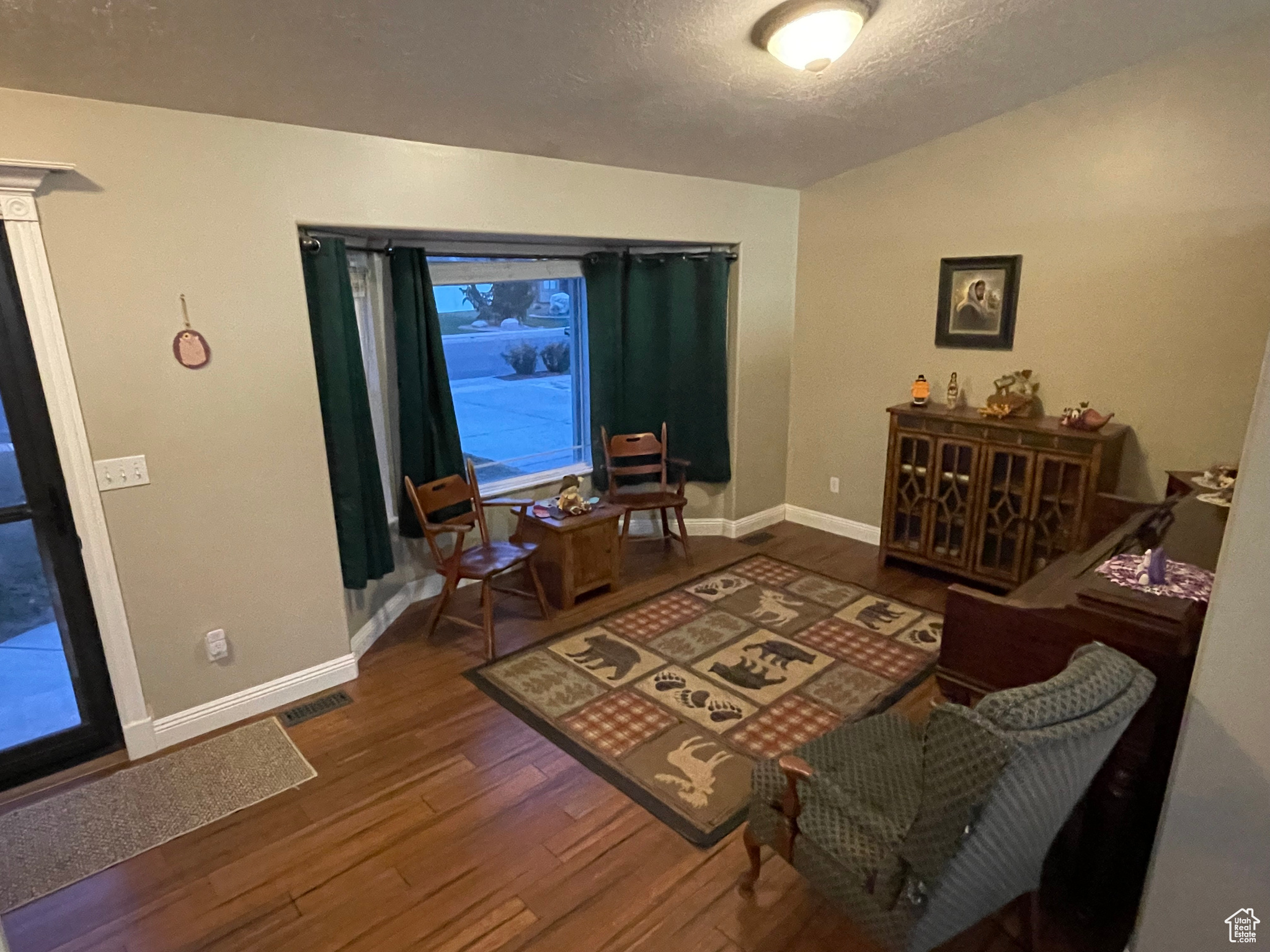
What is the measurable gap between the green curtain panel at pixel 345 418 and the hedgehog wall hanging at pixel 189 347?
16.7 inches

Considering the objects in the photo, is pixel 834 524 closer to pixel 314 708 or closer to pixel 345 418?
pixel 345 418

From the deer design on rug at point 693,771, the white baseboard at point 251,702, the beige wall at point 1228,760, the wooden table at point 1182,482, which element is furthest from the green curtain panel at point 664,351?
the beige wall at point 1228,760

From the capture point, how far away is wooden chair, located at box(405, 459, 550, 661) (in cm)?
344

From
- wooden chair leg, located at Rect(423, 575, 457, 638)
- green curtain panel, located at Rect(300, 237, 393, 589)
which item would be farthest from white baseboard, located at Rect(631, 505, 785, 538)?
green curtain panel, located at Rect(300, 237, 393, 589)

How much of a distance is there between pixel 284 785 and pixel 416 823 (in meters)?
0.56

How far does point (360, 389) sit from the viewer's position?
129 inches

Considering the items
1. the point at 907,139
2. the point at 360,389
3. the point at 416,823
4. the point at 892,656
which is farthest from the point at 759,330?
the point at 416,823

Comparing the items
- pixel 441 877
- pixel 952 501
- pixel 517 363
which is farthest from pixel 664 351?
pixel 441 877

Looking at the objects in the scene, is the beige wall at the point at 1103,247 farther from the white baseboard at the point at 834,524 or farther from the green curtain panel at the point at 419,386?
the green curtain panel at the point at 419,386

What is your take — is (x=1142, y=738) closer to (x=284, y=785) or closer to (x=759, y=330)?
(x=284, y=785)

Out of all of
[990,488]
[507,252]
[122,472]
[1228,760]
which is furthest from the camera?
[507,252]

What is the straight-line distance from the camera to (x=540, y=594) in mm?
3771

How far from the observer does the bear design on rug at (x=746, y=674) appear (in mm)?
3156

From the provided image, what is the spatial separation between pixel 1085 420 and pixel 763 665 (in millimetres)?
2026
